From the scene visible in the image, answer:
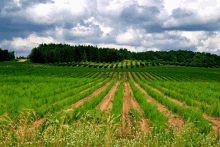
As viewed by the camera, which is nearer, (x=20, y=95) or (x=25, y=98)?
(x=25, y=98)

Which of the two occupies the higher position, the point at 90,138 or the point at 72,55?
the point at 72,55

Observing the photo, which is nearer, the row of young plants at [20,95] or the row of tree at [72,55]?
the row of young plants at [20,95]

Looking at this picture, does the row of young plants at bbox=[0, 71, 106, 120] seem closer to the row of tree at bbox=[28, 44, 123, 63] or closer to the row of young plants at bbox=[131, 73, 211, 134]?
the row of young plants at bbox=[131, 73, 211, 134]

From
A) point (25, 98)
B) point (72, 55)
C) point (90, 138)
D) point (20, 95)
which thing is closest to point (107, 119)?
point (90, 138)

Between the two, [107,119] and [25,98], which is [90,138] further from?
[25,98]

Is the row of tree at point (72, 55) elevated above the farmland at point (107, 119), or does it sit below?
above

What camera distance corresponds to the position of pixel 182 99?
1227 centimetres

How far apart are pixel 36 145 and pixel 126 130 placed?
364cm

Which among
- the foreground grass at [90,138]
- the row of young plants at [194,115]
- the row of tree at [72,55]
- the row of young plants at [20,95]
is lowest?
the row of young plants at [194,115]

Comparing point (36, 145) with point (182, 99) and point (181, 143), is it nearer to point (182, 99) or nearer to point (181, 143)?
point (181, 143)

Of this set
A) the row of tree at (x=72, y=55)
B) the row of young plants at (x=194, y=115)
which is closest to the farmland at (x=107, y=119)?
the row of young plants at (x=194, y=115)

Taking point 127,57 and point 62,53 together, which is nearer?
point 62,53

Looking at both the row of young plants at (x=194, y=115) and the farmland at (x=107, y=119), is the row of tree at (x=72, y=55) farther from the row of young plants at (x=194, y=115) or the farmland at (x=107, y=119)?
the row of young plants at (x=194, y=115)

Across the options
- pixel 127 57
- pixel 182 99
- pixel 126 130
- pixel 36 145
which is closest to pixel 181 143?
pixel 126 130
